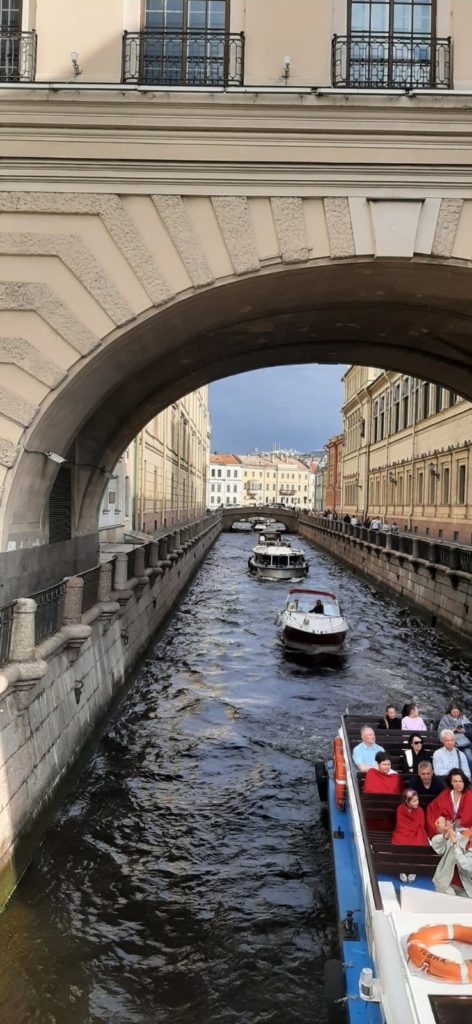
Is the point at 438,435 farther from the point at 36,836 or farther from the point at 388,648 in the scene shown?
the point at 36,836

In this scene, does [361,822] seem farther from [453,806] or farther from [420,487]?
Answer: [420,487]

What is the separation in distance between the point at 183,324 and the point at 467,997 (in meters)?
8.83

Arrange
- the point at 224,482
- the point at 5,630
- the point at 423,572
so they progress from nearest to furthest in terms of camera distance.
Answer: the point at 5,630 → the point at 423,572 → the point at 224,482

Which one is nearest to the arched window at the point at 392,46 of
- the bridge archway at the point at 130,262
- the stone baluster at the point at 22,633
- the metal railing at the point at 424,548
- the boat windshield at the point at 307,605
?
the bridge archway at the point at 130,262

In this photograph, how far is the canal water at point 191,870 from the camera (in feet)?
21.1

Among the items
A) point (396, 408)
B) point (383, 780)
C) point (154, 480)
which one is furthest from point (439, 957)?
point (396, 408)

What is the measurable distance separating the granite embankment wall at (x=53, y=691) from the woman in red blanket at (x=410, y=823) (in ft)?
11.9

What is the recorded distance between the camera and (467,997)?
14.7 ft

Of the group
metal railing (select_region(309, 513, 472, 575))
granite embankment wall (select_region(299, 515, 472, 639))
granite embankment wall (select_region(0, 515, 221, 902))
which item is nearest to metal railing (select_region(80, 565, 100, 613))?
granite embankment wall (select_region(0, 515, 221, 902))

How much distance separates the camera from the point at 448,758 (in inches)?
330

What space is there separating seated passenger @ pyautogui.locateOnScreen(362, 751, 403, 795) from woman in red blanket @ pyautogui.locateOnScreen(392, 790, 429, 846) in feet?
2.69

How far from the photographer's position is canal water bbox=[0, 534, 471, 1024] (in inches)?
254

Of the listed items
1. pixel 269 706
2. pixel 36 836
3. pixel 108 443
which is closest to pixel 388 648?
pixel 269 706

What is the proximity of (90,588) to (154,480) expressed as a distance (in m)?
20.0
